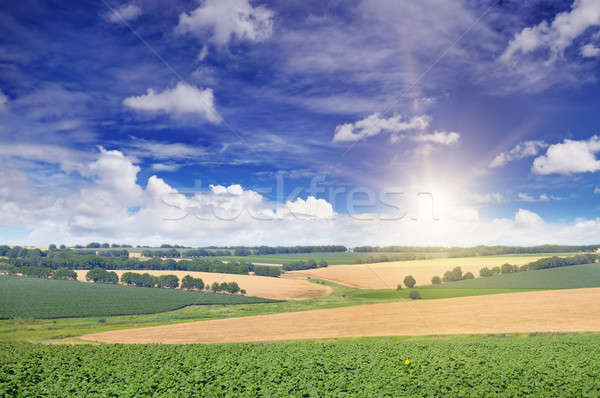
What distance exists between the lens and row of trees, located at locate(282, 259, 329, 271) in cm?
10706

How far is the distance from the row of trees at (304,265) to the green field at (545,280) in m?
40.3

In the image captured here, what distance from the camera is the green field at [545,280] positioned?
224 feet

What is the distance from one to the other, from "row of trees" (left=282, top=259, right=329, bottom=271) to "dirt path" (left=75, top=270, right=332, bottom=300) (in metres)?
12.0

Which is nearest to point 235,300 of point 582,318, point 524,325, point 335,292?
point 335,292

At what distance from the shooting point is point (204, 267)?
10256cm

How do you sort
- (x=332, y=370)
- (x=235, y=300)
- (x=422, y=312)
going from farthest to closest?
(x=235, y=300), (x=422, y=312), (x=332, y=370)

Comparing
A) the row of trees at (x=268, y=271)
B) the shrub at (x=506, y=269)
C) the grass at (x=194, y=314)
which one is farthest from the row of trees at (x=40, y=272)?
the shrub at (x=506, y=269)

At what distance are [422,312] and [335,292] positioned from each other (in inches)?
1226

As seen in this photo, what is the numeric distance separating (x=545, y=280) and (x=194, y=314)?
70561mm

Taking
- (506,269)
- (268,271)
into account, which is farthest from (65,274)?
(506,269)

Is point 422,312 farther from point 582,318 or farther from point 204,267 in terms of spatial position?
point 204,267

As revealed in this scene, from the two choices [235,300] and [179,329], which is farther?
[235,300]

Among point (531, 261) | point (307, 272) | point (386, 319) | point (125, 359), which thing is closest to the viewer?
point (125, 359)

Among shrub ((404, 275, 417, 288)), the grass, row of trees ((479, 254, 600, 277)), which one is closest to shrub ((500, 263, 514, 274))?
row of trees ((479, 254, 600, 277))
